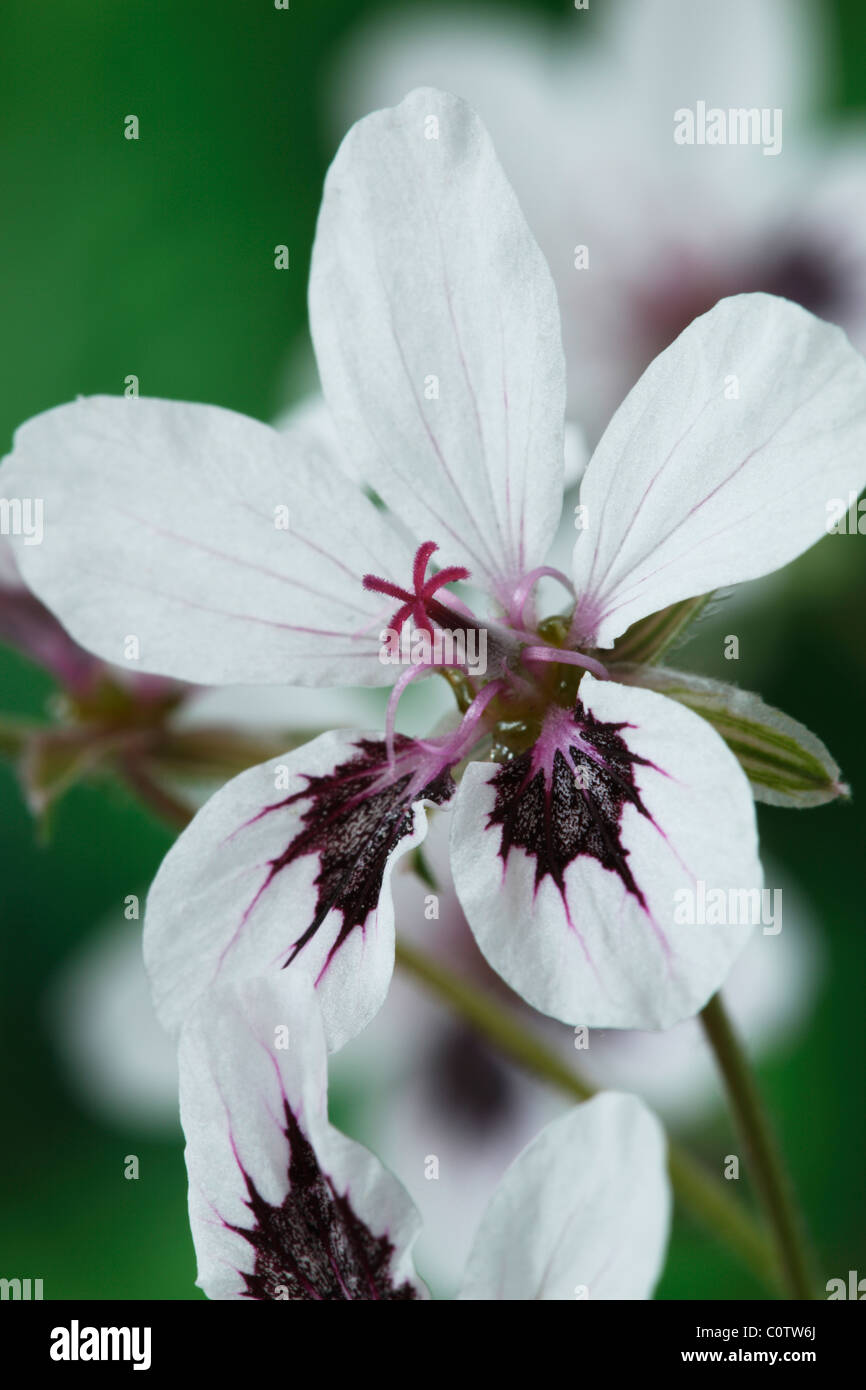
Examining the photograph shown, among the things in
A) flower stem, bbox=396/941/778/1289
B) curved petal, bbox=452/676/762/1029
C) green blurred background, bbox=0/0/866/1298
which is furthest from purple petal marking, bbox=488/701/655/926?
green blurred background, bbox=0/0/866/1298

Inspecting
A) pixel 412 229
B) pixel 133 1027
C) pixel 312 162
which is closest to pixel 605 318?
pixel 312 162

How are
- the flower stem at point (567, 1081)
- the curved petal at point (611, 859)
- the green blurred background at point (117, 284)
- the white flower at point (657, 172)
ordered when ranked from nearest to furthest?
the curved petal at point (611, 859), the flower stem at point (567, 1081), the white flower at point (657, 172), the green blurred background at point (117, 284)

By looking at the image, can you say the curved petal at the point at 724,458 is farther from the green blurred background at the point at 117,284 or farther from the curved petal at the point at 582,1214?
the green blurred background at the point at 117,284

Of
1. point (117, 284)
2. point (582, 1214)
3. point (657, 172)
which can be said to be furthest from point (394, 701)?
point (117, 284)

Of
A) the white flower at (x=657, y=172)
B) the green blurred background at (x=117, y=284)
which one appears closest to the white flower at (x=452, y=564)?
the white flower at (x=657, y=172)
